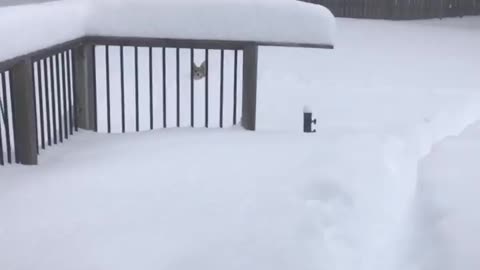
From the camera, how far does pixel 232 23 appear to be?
6004 mm

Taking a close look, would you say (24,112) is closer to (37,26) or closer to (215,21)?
(37,26)

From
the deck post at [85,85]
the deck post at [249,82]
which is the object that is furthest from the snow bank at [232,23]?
the deck post at [85,85]

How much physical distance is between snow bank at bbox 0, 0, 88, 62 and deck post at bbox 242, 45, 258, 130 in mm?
1521

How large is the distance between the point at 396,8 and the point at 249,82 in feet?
50.1

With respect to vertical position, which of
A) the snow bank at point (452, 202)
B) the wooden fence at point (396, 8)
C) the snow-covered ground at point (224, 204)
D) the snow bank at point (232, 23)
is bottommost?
the snow bank at point (452, 202)

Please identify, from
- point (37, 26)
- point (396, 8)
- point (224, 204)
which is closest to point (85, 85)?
point (37, 26)

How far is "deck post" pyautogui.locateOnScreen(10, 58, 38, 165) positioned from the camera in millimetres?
4762

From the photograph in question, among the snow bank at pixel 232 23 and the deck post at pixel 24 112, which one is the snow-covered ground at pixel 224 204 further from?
the snow bank at pixel 232 23

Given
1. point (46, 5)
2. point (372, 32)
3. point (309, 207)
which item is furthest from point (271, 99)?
point (372, 32)

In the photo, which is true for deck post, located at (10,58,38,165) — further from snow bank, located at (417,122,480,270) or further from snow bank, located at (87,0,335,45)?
snow bank, located at (417,122,480,270)

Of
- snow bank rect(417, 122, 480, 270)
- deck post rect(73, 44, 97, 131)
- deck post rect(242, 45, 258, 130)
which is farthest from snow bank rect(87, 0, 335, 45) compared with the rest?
snow bank rect(417, 122, 480, 270)

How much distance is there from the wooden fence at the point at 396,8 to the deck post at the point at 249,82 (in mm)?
14606

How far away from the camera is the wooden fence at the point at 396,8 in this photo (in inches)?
795

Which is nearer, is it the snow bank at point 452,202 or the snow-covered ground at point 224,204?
the snow-covered ground at point 224,204
